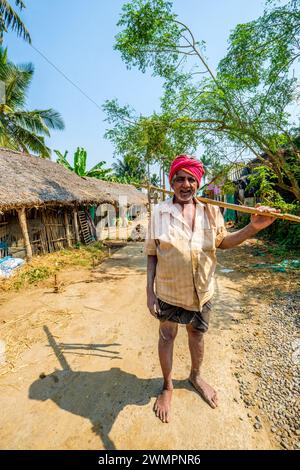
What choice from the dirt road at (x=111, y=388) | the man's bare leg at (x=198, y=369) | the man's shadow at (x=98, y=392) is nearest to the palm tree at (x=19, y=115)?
the dirt road at (x=111, y=388)

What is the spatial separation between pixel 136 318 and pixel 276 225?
858cm

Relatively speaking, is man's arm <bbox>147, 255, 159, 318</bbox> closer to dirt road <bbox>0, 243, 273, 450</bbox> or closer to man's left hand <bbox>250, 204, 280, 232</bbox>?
man's left hand <bbox>250, 204, 280, 232</bbox>

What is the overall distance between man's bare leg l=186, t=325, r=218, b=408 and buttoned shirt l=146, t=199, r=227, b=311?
14.9 inches

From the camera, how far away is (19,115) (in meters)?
14.4

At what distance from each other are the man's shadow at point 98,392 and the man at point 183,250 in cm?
34

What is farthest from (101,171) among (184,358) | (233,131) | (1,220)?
(184,358)

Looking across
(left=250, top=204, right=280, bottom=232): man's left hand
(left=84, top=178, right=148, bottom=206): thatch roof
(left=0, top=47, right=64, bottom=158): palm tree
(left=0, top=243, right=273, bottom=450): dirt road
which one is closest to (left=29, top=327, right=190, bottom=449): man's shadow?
(left=0, top=243, right=273, bottom=450): dirt road

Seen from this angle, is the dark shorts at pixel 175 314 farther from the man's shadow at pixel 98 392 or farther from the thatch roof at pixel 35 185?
the thatch roof at pixel 35 185

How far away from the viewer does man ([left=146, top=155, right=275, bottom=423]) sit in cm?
181

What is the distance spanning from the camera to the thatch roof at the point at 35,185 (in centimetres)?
731

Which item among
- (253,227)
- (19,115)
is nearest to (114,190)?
(19,115)

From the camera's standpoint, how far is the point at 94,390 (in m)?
2.38

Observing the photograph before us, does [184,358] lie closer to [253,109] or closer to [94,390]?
[94,390]

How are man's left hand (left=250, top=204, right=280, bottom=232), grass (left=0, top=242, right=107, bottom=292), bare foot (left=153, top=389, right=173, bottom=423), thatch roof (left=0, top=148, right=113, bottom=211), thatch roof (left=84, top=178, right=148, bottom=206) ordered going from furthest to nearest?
thatch roof (left=84, top=178, right=148, bottom=206) < thatch roof (left=0, top=148, right=113, bottom=211) < grass (left=0, top=242, right=107, bottom=292) < bare foot (left=153, top=389, right=173, bottom=423) < man's left hand (left=250, top=204, right=280, bottom=232)
